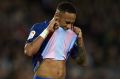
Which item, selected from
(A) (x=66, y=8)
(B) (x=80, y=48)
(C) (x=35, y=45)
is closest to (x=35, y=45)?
(C) (x=35, y=45)

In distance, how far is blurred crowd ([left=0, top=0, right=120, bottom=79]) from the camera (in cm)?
1060

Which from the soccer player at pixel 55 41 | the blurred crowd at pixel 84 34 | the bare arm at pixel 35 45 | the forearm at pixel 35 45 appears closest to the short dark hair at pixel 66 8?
the soccer player at pixel 55 41

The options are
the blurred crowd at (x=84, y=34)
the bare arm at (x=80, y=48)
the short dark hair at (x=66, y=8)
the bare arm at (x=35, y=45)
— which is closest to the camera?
the bare arm at (x=35, y=45)

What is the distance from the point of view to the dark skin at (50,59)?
5.78m

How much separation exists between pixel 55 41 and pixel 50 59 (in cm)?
20

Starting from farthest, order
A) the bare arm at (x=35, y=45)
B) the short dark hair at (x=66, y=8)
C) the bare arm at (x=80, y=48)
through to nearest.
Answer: the bare arm at (x=80, y=48) < the short dark hair at (x=66, y=8) < the bare arm at (x=35, y=45)

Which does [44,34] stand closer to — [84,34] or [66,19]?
[66,19]

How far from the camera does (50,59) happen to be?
600 cm

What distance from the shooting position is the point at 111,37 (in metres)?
12.4

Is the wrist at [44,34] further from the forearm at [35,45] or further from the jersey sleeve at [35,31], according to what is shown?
the jersey sleeve at [35,31]

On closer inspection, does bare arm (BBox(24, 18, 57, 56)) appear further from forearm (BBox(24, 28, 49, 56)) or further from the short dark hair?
the short dark hair

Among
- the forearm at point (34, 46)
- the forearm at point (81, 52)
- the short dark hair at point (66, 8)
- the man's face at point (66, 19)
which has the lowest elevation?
the forearm at point (81, 52)

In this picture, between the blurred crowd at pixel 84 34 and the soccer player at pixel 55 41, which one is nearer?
the soccer player at pixel 55 41

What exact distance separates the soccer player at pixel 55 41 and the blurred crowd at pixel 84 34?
419 cm
